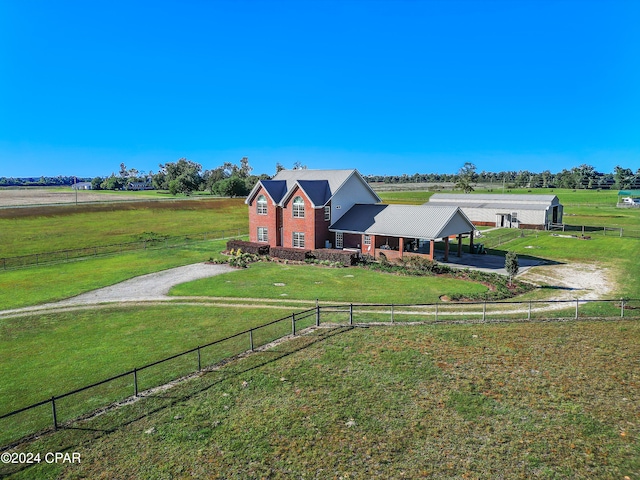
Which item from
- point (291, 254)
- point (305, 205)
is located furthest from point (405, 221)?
point (291, 254)

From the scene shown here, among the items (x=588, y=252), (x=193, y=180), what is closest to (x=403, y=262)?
(x=588, y=252)

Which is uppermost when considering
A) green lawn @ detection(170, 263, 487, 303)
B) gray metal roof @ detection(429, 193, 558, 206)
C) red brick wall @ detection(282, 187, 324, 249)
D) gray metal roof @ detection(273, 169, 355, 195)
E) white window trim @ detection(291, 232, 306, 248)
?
gray metal roof @ detection(273, 169, 355, 195)

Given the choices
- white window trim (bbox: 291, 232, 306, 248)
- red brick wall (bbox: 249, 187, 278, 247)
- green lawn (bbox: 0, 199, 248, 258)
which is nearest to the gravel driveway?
white window trim (bbox: 291, 232, 306, 248)

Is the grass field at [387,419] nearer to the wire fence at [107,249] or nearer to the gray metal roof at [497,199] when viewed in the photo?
the wire fence at [107,249]

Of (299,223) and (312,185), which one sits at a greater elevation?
(312,185)

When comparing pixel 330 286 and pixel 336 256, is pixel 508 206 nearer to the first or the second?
pixel 336 256

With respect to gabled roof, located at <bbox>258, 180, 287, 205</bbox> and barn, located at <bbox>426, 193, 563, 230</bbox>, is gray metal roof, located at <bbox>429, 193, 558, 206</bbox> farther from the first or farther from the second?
gabled roof, located at <bbox>258, 180, 287, 205</bbox>

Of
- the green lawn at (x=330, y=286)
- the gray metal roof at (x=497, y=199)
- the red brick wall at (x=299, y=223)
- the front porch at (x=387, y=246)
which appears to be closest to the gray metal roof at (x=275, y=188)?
the red brick wall at (x=299, y=223)
